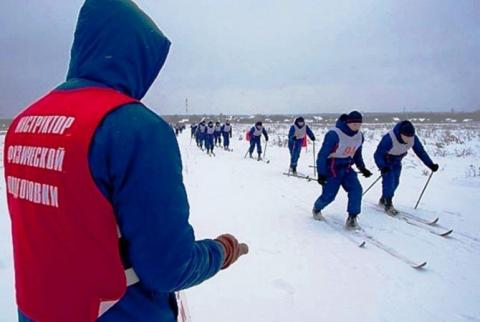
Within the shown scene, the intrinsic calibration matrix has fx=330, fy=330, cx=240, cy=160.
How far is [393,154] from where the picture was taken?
19.3 feet

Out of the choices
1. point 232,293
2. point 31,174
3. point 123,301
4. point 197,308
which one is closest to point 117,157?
point 31,174

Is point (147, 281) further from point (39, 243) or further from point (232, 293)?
point (232, 293)

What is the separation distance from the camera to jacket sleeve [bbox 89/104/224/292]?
34.9 inches

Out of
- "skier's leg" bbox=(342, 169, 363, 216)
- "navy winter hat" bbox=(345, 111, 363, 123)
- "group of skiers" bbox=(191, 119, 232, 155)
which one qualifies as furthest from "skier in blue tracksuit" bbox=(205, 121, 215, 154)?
"navy winter hat" bbox=(345, 111, 363, 123)

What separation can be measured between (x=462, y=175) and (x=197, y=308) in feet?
30.2

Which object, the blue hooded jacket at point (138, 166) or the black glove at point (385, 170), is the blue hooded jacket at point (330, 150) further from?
the blue hooded jacket at point (138, 166)

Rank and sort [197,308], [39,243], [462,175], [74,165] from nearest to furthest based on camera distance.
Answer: [74,165] → [39,243] → [197,308] → [462,175]

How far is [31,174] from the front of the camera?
101cm

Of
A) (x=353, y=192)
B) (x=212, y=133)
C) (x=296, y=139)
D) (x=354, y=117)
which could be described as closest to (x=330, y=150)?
(x=354, y=117)

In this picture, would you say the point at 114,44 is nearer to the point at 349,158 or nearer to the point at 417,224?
the point at 349,158

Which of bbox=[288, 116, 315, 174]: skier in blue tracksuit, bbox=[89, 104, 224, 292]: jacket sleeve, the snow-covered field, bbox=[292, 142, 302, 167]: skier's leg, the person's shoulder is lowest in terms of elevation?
the snow-covered field

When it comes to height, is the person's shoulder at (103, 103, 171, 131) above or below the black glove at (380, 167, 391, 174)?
above

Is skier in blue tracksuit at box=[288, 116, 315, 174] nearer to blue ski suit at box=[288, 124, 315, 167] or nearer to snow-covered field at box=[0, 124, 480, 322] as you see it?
blue ski suit at box=[288, 124, 315, 167]

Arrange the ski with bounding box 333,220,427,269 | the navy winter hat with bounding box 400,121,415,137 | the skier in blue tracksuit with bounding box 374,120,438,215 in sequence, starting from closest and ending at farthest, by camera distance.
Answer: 1. the ski with bounding box 333,220,427,269
2. the navy winter hat with bounding box 400,121,415,137
3. the skier in blue tracksuit with bounding box 374,120,438,215
